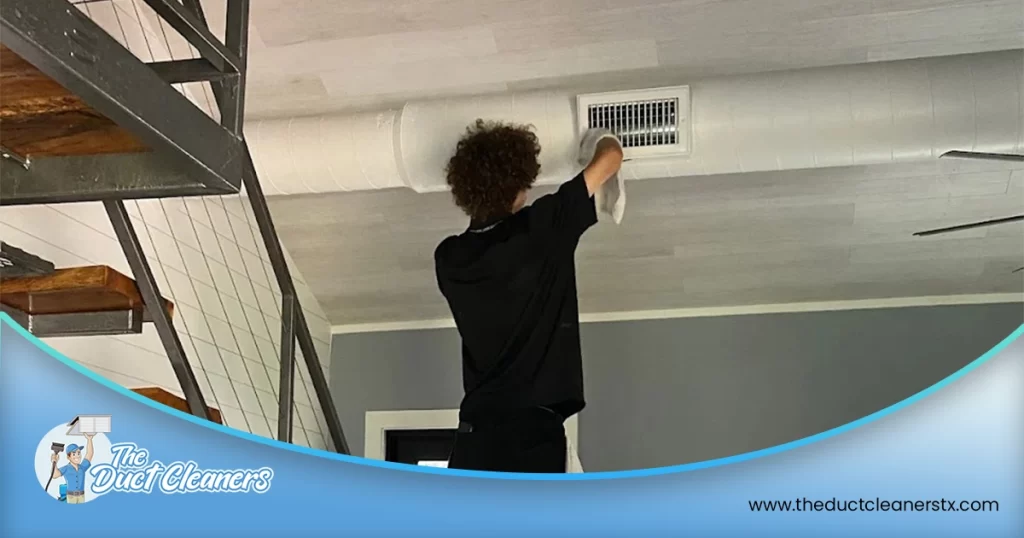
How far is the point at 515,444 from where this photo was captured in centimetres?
183

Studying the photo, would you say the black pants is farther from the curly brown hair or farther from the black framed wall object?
the black framed wall object

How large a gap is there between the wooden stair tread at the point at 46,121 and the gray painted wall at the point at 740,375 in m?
2.57

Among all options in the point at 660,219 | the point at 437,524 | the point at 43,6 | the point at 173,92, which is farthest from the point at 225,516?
the point at 660,219

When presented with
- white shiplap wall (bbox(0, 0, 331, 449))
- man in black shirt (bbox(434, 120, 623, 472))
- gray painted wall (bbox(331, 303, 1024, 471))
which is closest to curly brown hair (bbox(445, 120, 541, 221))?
man in black shirt (bbox(434, 120, 623, 472))

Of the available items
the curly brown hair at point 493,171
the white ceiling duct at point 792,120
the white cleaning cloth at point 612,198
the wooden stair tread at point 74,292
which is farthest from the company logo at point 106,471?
the white ceiling duct at point 792,120

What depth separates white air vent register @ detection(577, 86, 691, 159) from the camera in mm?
2619

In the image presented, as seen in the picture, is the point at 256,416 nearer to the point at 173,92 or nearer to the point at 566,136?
the point at 566,136

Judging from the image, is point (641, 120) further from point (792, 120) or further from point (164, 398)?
point (164, 398)

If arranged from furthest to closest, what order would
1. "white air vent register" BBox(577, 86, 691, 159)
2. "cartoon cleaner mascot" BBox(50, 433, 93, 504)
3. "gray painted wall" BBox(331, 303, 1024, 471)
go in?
"gray painted wall" BBox(331, 303, 1024, 471)
"white air vent register" BBox(577, 86, 691, 159)
"cartoon cleaner mascot" BBox(50, 433, 93, 504)

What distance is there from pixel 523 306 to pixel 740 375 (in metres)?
2.24

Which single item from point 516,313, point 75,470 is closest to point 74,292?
point 75,470

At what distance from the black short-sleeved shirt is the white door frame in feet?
6.91

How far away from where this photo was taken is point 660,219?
11.5ft

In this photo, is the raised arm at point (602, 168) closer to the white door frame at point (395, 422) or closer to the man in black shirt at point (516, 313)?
the man in black shirt at point (516, 313)
